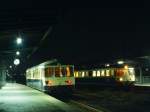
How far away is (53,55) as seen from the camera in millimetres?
93750

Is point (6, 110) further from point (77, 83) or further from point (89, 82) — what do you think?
point (77, 83)

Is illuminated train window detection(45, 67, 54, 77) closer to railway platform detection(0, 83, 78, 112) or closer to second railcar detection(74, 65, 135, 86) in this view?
railway platform detection(0, 83, 78, 112)

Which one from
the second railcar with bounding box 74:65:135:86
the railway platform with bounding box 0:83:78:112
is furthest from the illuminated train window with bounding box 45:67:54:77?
the second railcar with bounding box 74:65:135:86

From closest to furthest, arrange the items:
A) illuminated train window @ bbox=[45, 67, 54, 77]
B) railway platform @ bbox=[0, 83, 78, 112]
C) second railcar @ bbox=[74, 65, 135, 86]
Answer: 1. railway platform @ bbox=[0, 83, 78, 112]
2. illuminated train window @ bbox=[45, 67, 54, 77]
3. second railcar @ bbox=[74, 65, 135, 86]

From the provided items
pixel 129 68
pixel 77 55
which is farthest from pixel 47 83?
pixel 77 55

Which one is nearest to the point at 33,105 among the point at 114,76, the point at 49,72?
the point at 49,72

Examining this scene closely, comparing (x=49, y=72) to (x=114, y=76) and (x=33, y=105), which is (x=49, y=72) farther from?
(x=114, y=76)

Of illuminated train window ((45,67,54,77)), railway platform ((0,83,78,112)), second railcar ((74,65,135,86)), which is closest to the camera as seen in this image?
railway platform ((0,83,78,112))

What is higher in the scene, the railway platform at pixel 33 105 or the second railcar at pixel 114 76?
the second railcar at pixel 114 76

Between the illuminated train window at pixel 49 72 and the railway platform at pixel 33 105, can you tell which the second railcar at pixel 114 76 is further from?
the railway platform at pixel 33 105

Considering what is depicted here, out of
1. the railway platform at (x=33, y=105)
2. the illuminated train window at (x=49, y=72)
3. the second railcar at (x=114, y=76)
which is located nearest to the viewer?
the railway platform at (x=33, y=105)

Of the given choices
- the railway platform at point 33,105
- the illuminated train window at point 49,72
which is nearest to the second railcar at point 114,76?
the illuminated train window at point 49,72

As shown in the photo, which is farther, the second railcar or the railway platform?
the second railcar

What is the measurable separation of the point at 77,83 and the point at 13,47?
2257cm
